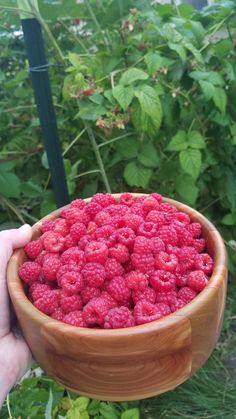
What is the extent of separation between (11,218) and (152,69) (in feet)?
1.94

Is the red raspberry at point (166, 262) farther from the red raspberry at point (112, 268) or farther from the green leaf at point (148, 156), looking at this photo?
the green leaf at point (148, 156)

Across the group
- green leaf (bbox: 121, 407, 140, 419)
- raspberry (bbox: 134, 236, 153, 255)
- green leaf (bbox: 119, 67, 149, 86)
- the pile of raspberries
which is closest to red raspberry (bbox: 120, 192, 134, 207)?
the pile of raspberries

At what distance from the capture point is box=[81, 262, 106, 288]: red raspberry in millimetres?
583

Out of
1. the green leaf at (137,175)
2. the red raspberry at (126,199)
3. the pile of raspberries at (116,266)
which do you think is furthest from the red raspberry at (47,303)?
the green leaf at (137,175)

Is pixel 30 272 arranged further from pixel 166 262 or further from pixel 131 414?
pixel 131 414

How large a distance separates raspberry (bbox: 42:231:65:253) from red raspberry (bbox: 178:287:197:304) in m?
0.18

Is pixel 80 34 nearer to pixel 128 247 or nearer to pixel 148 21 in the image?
pixel 148 21

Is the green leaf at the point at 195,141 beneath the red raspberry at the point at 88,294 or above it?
beneath

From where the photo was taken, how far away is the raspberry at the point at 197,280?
0.58m

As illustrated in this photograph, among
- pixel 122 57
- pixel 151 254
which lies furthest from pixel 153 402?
pixel 122 57

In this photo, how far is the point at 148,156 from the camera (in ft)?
3.64

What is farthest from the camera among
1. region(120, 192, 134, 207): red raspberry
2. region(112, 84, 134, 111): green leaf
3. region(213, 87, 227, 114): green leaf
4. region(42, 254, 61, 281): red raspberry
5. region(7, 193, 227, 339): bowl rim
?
region(213, 87, 227, 114): green leaf

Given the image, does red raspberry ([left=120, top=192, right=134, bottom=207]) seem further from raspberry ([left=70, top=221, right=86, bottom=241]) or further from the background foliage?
the background foliage

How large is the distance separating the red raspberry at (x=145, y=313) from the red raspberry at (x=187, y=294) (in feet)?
0.14
